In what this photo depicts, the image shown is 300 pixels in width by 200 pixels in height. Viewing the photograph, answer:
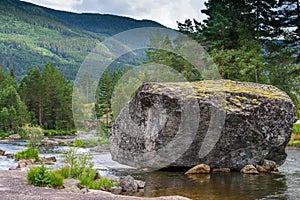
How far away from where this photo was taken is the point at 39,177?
14625 mm

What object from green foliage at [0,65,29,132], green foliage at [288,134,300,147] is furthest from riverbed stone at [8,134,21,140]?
green foliage at [288,134,300,147]

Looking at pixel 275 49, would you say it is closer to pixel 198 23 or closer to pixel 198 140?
pixel 198 23

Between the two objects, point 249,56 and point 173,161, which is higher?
point 249,56

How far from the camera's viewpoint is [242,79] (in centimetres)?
3712

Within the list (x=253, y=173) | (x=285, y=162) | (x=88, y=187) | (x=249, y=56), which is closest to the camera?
(x=88, y=187)

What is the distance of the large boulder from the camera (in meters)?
21.3

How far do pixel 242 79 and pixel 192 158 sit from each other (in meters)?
17.5

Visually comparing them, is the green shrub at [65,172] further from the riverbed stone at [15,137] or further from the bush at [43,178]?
the riverbed stone at [15,137]

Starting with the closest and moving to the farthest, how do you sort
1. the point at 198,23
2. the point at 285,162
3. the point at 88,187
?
1. the point at 88,187
2. the point at 285,162
3. the point at 198,23

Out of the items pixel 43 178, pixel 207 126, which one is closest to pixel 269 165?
pixel 207 126

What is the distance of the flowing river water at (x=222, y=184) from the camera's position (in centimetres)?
1511

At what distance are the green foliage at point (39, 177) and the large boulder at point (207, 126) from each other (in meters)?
8.23

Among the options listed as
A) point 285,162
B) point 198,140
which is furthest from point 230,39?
point 198,140

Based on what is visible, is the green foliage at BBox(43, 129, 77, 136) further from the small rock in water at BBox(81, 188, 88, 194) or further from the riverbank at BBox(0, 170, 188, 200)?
the small rock in water at BBox(81, 188, 88, 194)
